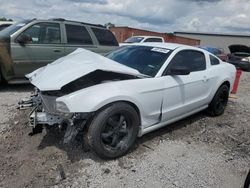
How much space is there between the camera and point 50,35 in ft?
25.2

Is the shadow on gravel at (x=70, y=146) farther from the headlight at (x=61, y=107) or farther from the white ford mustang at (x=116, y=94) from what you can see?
the headlight at (x=61, y=107)

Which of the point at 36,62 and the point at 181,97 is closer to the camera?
the point at 181,97

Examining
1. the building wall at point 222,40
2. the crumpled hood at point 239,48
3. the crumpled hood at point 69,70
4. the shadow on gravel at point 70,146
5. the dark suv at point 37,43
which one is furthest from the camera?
the building wall at point 222,40

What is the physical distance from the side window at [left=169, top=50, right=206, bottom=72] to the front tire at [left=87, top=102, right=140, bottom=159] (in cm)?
130

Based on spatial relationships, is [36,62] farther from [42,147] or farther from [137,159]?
[137,159]

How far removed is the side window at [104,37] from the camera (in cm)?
858

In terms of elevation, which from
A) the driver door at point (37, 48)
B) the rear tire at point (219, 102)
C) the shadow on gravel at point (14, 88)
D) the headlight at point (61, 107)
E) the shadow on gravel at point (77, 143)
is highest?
the driver door at point (37, 48)

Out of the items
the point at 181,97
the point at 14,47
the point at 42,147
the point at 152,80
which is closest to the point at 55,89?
the point at 42,147

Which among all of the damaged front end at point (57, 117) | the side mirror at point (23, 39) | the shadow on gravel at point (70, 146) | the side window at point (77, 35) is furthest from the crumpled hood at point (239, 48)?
the damaged front end at point (57, 117)

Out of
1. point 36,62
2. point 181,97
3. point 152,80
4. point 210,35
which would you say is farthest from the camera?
point 210,35

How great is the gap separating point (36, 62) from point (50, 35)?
823 mm

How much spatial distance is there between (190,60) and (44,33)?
3.99 m

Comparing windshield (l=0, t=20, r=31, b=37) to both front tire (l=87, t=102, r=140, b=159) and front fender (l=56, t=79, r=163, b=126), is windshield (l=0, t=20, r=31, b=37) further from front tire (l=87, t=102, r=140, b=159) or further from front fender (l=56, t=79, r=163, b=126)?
front tire (l=87, t=102, r=140, b=159)

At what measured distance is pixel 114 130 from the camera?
13.1ft
